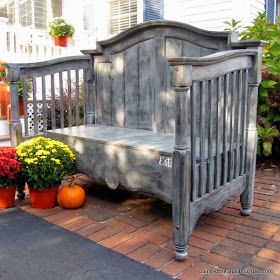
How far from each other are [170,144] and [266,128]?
1831 mm

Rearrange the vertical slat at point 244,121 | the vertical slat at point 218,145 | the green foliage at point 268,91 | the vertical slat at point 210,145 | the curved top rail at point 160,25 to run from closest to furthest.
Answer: the vertical slat at point 210,145
the vertical slat at point 218,145
the vertical slat at point 244,121
the curved top rail at point 160,25
the green foliage at point 268,91

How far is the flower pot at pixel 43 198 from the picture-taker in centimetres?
279

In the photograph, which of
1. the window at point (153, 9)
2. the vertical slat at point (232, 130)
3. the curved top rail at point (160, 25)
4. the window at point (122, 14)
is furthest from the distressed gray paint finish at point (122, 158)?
the window at point (122, 14)

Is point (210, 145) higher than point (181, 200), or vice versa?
point (210, 145)

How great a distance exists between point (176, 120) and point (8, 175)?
4.71 feet

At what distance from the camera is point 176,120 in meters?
1.90

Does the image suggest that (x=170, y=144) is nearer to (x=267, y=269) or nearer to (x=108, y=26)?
(x=267, y=269)

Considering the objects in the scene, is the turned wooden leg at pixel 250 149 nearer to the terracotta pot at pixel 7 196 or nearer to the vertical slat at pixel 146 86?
the vertical slat at pixel 146 86

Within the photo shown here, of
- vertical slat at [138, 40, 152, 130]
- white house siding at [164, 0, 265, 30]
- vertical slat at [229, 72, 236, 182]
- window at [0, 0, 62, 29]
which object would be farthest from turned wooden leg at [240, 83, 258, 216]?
window at [0, 0, 62, 29]

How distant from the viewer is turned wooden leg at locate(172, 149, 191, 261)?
192 centimetres

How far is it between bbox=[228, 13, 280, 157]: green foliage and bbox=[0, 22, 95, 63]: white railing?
4456 mm

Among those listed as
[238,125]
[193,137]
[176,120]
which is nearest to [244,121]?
[238,125]

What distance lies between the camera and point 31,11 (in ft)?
27.7

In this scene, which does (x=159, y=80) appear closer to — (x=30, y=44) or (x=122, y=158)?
(x=122, y=158)
